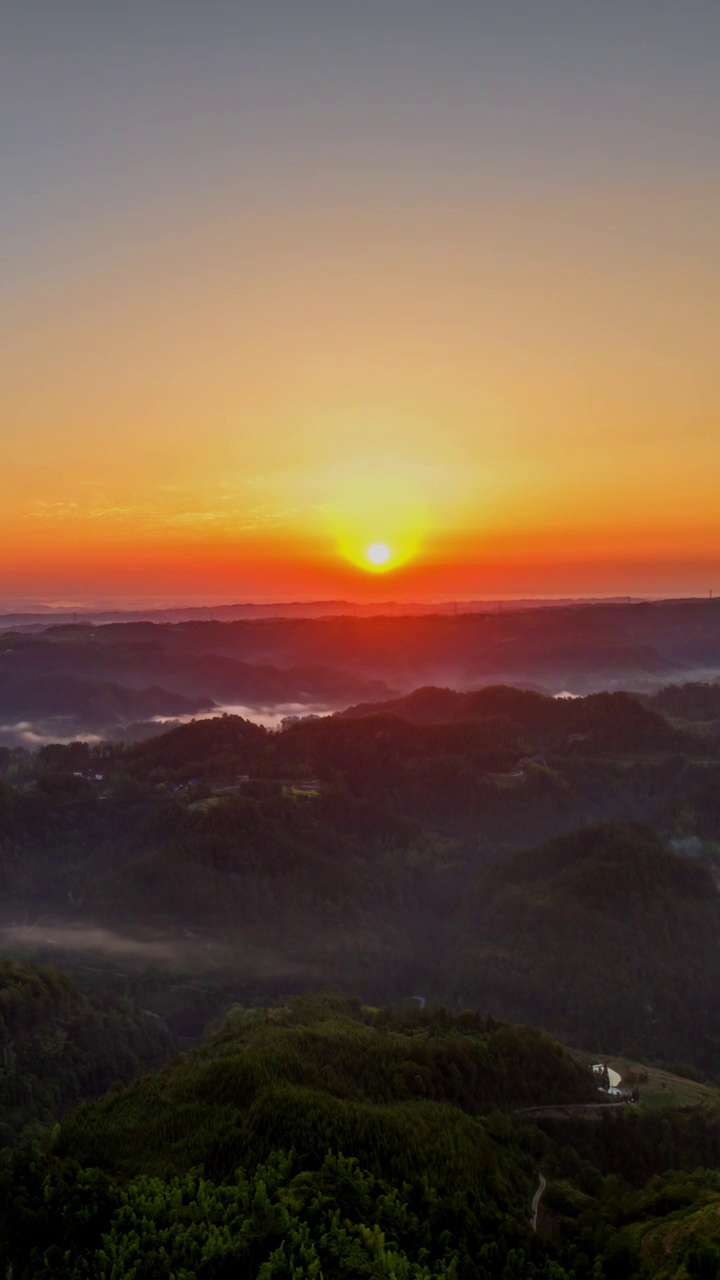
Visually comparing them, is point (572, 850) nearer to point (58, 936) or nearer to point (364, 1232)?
point (58, 936)

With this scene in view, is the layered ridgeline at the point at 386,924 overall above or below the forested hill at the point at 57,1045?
below

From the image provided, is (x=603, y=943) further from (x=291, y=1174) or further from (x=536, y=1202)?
(x=291, y=1174)

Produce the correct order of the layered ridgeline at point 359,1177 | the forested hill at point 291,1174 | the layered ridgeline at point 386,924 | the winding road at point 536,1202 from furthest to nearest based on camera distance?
the layered ridgeline at point 386,924 < the winding road at point 536,1202 < the layered ridgeline at point 359,1177 < the forested hill at point 291,1174

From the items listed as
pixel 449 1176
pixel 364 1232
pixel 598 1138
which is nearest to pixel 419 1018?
pixel 598 1138

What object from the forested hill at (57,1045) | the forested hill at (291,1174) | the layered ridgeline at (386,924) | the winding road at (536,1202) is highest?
the forested hill at (291,1174)

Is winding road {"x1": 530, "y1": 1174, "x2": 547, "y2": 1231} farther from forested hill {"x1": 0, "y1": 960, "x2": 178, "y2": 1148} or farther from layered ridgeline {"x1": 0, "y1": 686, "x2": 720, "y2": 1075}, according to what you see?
layered ridgeline {"x1": 0, "y1": 686, "x2": 720, "y2": 1075}

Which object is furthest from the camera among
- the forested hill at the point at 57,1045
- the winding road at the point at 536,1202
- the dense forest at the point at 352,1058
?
the forested hill at the point at 57,1045

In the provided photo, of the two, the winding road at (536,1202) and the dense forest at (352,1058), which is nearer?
the dense forest at (352,1058)

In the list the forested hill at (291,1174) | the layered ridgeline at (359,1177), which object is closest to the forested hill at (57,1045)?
the layered ridgeline at (359,1177)

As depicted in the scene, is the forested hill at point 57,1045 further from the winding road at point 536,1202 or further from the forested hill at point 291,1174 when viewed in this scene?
the winding road at point 536,1202

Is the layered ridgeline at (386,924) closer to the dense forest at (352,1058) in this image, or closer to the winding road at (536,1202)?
the dense forest at (352,1058)
